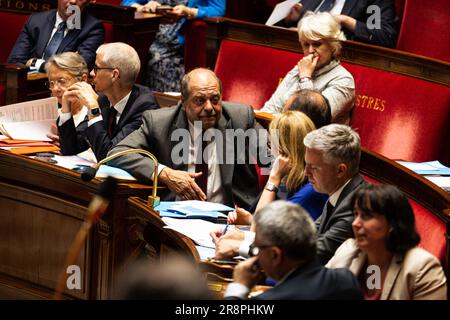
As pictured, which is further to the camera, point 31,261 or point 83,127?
point 83,127

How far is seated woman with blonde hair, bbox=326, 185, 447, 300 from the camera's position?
2.79 m

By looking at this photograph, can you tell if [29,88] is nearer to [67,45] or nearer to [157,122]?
[67,45]

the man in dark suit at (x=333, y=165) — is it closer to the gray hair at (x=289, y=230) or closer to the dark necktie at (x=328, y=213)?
the dark necktie at (x=328, y=213)

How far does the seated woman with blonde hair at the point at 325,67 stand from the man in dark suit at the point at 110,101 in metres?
0.82

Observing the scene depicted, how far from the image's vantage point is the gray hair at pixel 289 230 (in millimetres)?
2662

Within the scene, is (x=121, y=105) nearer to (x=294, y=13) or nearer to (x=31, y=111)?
(x=31, y=111)

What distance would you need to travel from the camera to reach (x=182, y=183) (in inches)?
161

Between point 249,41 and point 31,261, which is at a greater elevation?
point 249,41

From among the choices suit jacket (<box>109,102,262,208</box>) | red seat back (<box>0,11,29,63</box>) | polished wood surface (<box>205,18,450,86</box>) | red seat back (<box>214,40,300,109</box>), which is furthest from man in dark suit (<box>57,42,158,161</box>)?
red seat back (<box>0,11,29,63</box>)

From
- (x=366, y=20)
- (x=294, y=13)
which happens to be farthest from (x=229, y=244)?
(x=294, y=13)

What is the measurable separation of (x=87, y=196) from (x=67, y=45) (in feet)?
7.66

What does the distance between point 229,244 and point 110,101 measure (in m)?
1.72
